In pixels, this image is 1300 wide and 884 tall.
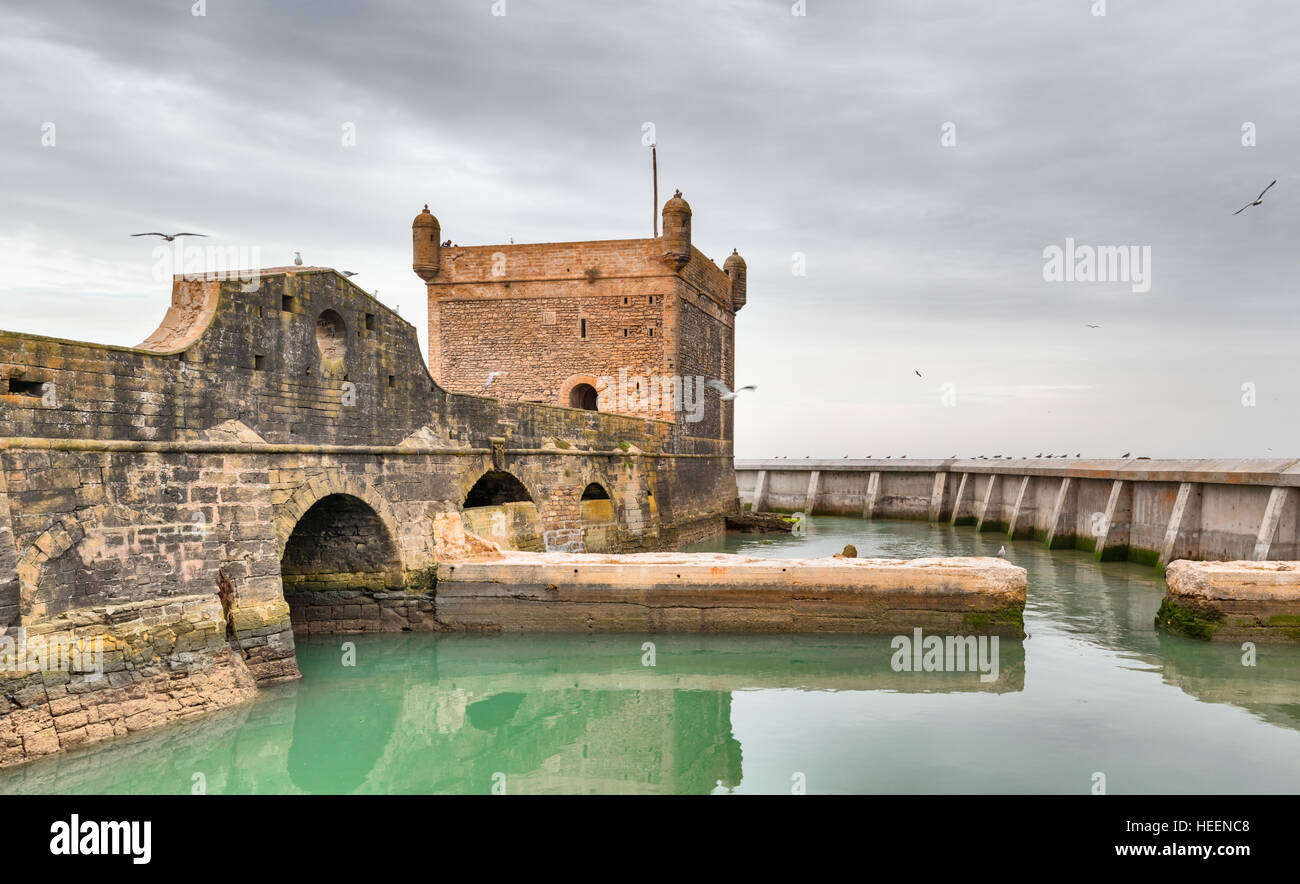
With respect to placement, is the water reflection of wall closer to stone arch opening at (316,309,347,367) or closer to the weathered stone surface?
the weathered stone surface

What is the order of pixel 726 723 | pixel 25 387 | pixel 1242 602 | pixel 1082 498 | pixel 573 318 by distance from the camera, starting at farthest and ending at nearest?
pixel 573 318
pixel 1082 498
pixel 1242 602
pixel 726 723
pixel 25 387

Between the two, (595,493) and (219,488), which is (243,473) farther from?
Answer: (595,493)

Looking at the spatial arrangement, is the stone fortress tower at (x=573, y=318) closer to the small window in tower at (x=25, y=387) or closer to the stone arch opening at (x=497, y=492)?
the stone arch opening at (x=497, y=492)

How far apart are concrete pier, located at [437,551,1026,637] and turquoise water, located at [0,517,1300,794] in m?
0.26

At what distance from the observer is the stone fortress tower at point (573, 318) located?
22.9 m

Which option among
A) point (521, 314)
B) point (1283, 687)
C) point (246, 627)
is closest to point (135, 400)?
point (246, 627)

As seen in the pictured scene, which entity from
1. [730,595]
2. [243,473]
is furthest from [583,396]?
[243,473]

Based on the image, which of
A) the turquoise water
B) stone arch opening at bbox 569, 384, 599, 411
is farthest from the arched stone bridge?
stone arch opening at bbox 569, 384, 599, 411

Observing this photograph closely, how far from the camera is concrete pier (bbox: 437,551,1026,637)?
35.4 feet

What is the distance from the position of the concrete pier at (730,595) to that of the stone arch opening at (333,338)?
3.10m

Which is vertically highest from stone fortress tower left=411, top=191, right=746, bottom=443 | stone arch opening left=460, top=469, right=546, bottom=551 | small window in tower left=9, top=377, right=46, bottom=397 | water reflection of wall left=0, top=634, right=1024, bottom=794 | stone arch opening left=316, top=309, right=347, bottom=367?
stone fortress tower left=411, top=191, right=746, bottom=443

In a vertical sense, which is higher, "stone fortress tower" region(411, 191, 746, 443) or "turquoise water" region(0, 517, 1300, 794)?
"stone fortress tower" region(411, 191, 746, 443)

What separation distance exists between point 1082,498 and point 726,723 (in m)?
15.9

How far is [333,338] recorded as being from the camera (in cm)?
1068
